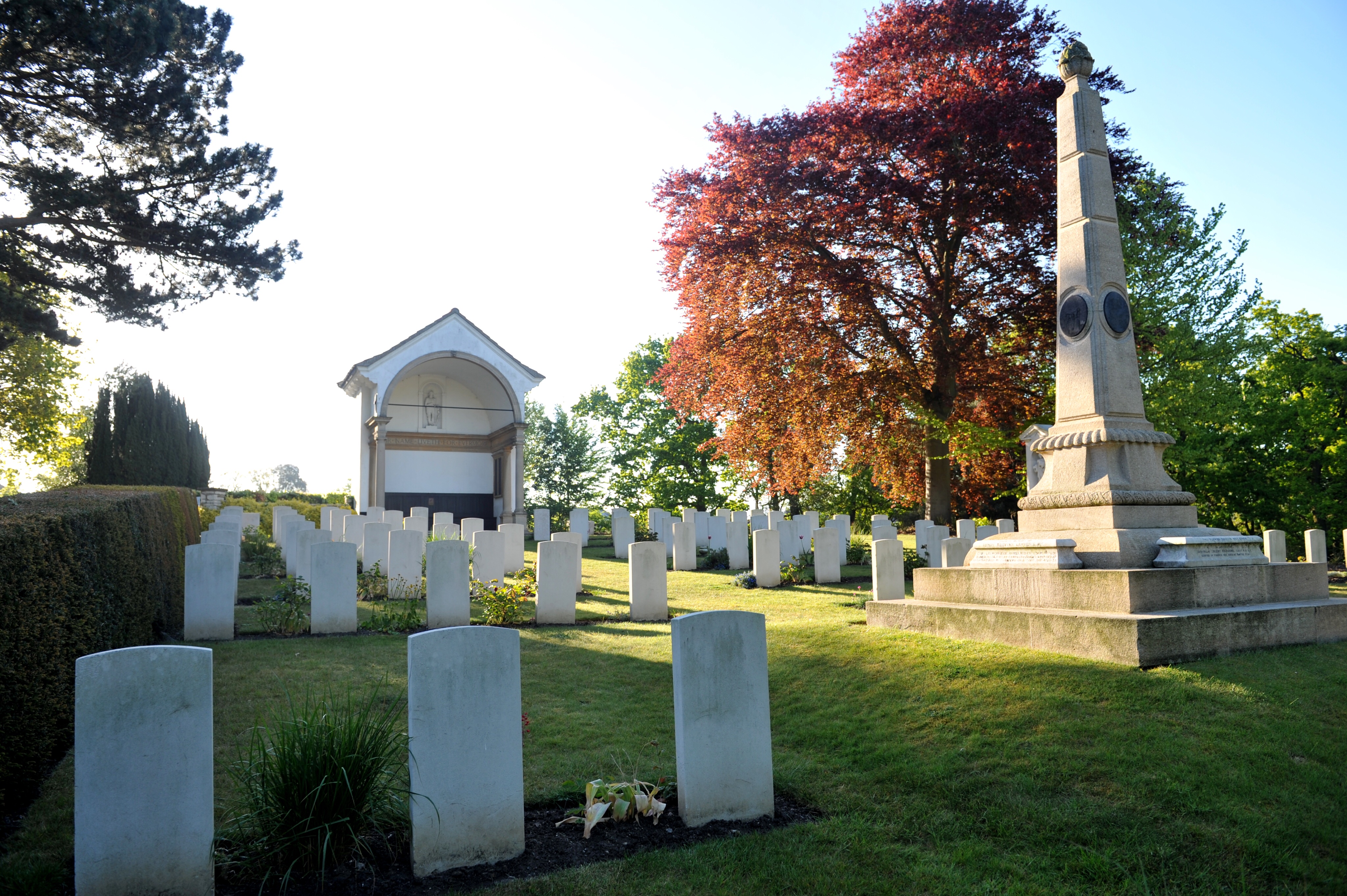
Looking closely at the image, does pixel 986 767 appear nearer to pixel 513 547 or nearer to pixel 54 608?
pixel 54 608

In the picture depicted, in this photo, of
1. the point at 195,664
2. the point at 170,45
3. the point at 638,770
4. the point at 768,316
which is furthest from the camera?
the point at 768,316

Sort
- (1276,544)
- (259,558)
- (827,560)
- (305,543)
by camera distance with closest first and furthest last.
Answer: (1276,544)
(305,543)
(827,560)
(259,558)

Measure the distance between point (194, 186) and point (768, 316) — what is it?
10873 millimetres

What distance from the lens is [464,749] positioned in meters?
3.48

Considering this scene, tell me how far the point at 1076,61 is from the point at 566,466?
34040mm

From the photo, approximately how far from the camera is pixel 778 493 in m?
17.1

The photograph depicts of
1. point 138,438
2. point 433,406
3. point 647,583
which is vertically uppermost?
point 433,406

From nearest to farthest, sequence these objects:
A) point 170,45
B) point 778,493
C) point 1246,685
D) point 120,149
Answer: point 1246,685, point 170,45, point 120,149, point 778,493

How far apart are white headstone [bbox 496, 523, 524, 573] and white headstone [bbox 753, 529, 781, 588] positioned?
16.2 feet

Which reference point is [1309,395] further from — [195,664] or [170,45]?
[170,45]

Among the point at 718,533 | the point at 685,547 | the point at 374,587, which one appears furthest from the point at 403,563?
the point at 718,533

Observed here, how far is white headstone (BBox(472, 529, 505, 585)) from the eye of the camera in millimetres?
12227

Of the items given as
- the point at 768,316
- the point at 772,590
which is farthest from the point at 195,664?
the point at 768,316

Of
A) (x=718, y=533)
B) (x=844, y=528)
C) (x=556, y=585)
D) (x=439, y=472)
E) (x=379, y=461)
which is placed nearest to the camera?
(x=556, y=585)
